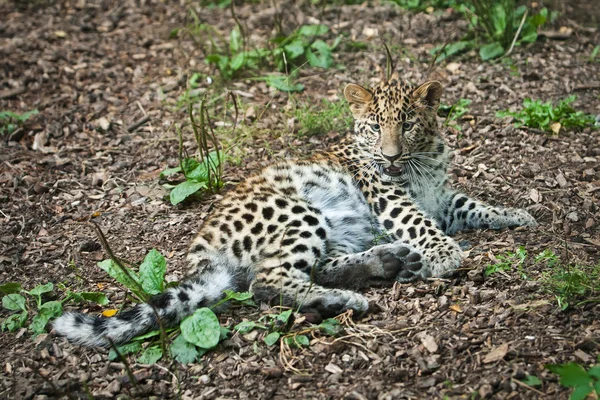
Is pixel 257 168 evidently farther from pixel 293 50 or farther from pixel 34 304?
pixel 34 304

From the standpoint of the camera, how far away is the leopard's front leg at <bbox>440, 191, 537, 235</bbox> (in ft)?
22.5

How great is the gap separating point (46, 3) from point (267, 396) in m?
9.63

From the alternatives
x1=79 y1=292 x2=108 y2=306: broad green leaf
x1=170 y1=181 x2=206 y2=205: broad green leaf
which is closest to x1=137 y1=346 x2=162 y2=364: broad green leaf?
x1=79 y1=292 x2=108 y2=306: broad green leaf

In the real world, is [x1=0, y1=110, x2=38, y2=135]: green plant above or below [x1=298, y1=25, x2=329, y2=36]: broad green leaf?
below

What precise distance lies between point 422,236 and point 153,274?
91.4 inches

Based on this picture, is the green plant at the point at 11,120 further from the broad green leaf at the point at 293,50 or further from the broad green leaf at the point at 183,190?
the broad green leaf at the point at 293,50

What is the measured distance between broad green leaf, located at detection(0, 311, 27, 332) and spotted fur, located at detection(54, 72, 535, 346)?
63 centimetres

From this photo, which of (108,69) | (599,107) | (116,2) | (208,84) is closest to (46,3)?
(116,2)

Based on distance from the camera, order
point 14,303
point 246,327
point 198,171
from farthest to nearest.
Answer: point 198,171
point 14,303
point 246,327

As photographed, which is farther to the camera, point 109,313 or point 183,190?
point 183,190

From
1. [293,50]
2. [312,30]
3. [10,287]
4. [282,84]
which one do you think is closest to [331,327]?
[10,287]

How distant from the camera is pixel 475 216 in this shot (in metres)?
7.03

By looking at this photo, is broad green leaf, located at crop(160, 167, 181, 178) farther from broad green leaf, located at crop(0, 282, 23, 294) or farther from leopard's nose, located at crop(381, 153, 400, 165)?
leopard's nose, located at crop(381, 153, 400, 165)

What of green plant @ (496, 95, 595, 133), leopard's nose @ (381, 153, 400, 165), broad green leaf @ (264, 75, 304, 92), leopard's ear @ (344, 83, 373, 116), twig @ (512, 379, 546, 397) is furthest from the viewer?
broad green leaf @ (264, 75, 304, 92)
